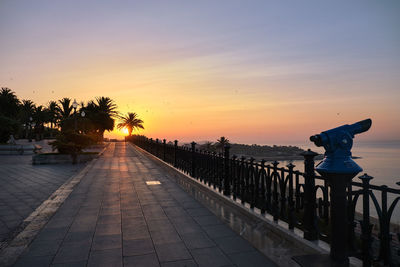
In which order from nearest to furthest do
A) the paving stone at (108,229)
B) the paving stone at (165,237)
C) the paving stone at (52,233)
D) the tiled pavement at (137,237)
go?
the tiled pavement at (137,237)
the paving stone at (165,237)
the paving stone at (52,233)
the paving stone at (108,229)

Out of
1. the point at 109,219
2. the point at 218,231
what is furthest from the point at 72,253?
the point at 218,231

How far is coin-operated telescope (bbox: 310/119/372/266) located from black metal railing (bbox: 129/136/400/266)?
153mm

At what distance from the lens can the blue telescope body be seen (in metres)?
2.90

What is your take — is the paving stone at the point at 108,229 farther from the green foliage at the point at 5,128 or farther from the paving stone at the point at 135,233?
the green foliage at the point at 5,128

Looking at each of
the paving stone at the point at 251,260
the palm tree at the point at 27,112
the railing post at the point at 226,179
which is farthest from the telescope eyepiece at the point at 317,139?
the palm tree at the point at 27,112

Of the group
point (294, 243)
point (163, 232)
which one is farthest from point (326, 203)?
point (163, 232)

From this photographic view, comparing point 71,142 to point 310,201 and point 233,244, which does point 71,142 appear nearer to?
point 233,244

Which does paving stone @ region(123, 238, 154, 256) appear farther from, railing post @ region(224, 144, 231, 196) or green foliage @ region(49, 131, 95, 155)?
green foliage @ region(49, 131, 95, 155)

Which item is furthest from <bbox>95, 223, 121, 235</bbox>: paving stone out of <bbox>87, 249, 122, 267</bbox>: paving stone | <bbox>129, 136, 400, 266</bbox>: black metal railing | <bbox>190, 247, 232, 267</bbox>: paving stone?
<bbox>129, 136, 400, 266</bbox>: black metal railing

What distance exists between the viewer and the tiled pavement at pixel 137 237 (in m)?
3.62

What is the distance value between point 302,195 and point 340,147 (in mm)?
1272

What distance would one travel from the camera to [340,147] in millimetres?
2975

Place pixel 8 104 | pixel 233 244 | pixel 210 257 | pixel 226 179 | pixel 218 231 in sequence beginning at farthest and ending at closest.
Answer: pixel 8 104
pixel 226 179
pixel 218 231
pixel 233 244
pixel 210 257

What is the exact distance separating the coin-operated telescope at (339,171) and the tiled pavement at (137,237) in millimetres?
899
